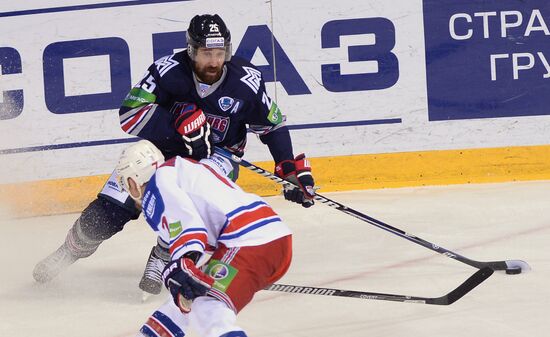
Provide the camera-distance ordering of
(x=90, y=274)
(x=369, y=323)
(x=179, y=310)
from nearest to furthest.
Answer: (x=179, y=310) → (x=369, y=323) → (x=90, y=274)

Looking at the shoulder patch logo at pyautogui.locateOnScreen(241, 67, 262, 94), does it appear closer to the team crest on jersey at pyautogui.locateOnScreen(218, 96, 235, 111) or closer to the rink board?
the team crest on jersey at pyautogui.locateOnScreen(218, 96, 235, 111)

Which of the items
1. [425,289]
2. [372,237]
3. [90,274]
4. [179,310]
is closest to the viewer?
[179,310]

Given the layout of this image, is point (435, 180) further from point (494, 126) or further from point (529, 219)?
point (529, 219)

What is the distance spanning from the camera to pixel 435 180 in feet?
20.1

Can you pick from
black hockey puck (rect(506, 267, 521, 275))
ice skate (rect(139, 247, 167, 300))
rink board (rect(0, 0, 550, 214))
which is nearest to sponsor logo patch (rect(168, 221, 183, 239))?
ice skate (rect(139, 247, 167, 300))

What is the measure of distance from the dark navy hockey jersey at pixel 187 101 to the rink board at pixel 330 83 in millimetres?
1639

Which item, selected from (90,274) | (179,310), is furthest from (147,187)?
(90,274)

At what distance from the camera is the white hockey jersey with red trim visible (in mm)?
2941

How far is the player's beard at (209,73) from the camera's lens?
421cm

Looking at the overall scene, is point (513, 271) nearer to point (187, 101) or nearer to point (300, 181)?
point (300, 181)

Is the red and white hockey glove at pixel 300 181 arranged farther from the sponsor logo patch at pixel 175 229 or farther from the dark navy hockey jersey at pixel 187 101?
the sponsor logo patch at pixel 175 229

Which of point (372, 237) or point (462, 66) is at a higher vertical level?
point (462, 66)

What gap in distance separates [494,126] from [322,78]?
1.00 m

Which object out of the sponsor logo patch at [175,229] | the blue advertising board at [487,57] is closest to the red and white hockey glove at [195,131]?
the sponsor logo patch at [175,229]
